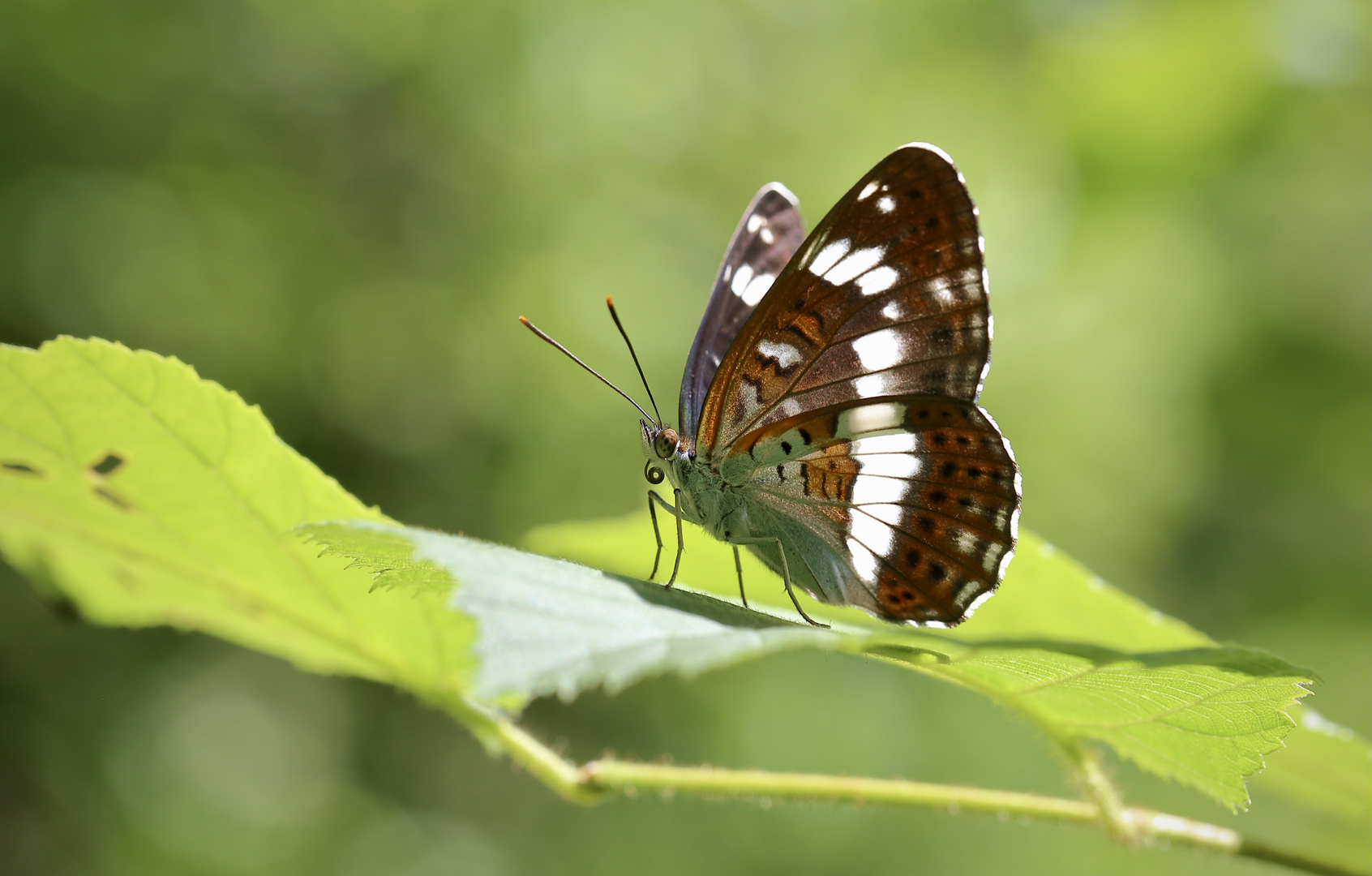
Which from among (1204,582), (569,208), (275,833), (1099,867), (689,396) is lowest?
(275,833)

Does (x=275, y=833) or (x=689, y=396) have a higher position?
(x=689, y=396)

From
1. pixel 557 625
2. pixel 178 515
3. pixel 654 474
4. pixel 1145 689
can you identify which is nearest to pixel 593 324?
pixel 654 474

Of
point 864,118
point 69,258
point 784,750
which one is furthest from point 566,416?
point 69,258

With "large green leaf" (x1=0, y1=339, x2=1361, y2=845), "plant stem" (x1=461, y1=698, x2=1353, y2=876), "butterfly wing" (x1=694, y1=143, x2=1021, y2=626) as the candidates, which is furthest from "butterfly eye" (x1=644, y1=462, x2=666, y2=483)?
"plant stem" (x1=461, y1=698, x2=1353, y2=876)

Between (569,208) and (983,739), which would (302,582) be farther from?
(569,208)

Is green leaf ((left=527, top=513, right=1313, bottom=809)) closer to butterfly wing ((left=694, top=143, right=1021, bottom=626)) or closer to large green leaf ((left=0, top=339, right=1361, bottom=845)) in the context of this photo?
large green leaf ((left=0, top=339, right=1361, bottom=845))

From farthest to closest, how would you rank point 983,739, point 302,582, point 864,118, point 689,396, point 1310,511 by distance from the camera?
point 864,118
point 1310,511
point 983,739
point 689,396
point 302,582

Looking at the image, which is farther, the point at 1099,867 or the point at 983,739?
the point at 983,739
